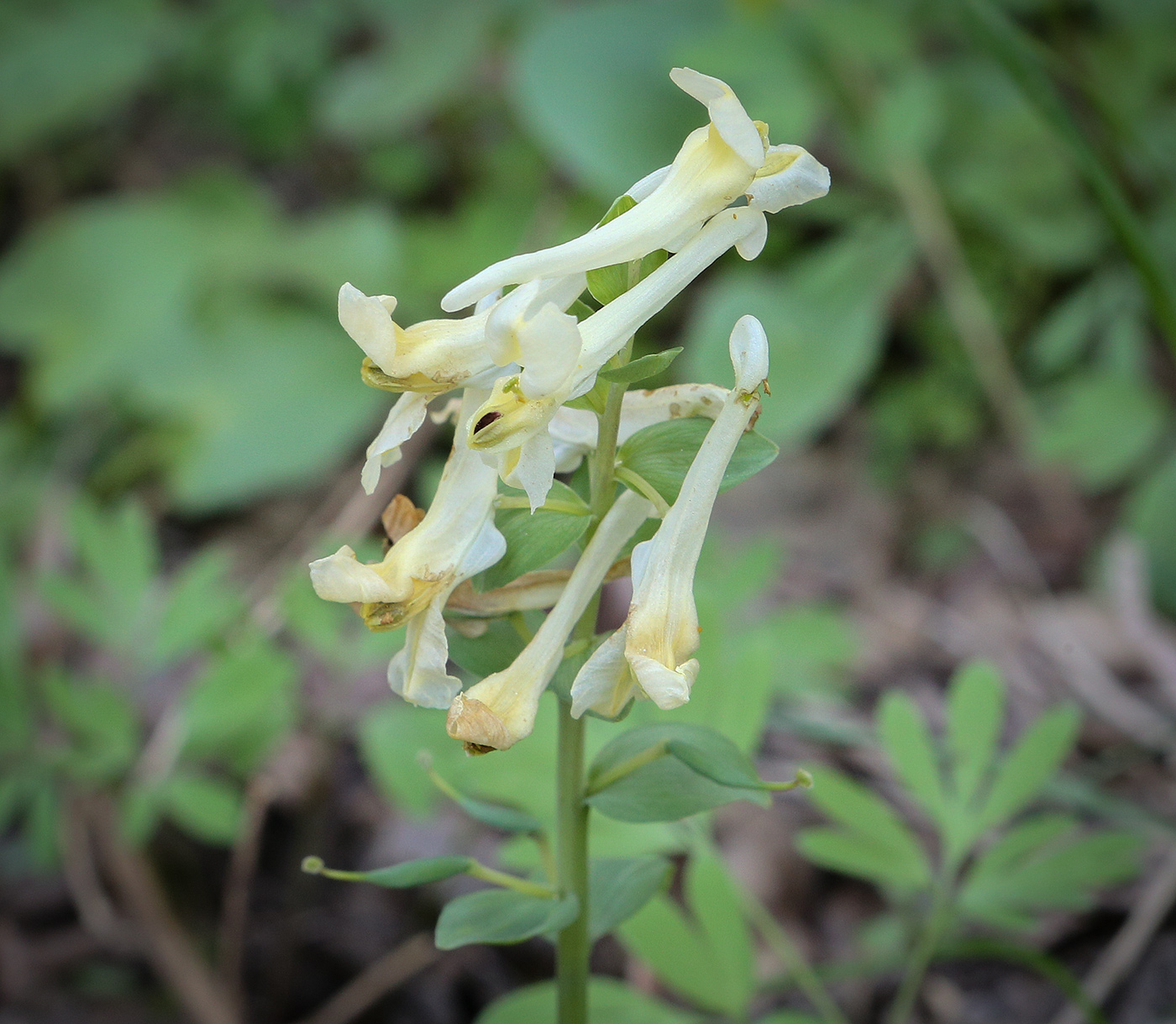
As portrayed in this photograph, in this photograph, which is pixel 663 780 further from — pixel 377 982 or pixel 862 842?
pixel 377 982

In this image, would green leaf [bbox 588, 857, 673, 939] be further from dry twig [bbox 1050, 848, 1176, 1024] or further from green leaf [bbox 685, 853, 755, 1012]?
dry twig [bbox 1050, 848, 1176, 1024]

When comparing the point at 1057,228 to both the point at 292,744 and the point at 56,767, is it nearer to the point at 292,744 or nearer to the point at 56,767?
the point at 292,744

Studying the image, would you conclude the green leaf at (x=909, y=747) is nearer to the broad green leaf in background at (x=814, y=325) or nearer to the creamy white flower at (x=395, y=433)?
the creamy white flower at (x=395, y=433)

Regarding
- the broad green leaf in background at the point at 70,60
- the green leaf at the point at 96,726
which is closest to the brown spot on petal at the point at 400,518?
the green leaf at the point at 96,726

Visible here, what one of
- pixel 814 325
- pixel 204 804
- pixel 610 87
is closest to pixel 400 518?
pixel 204 804

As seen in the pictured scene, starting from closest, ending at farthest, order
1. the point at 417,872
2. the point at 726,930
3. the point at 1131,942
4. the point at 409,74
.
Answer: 1. the point at 417,872
2. the point at 726,930
3. the point at 1131,942
4. the point at 409,74
